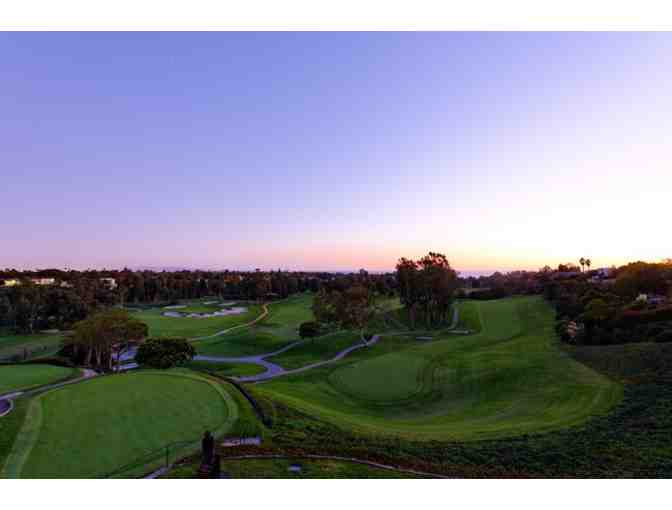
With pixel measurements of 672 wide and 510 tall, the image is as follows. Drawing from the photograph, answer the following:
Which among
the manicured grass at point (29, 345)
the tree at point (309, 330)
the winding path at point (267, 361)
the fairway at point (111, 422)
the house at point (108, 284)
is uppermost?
the house at point (108, 284)

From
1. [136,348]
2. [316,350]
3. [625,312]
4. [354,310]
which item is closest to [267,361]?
[316,350]

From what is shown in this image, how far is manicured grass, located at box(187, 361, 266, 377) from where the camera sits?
37250 mm

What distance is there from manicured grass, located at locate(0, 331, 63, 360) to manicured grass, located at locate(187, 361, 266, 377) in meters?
20.2

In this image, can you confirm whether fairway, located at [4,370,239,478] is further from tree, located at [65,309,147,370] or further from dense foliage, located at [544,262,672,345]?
dense foliage, located at [544,262,672,345]

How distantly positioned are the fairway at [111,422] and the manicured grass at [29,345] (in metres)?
35.2

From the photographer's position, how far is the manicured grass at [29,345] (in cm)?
4631

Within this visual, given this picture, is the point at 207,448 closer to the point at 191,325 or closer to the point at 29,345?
the point at 29,345

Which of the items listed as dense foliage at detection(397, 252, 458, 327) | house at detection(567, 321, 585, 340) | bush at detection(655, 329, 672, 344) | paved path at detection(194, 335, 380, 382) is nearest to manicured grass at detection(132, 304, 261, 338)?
paved path at detection(194, 335, 380, 382)

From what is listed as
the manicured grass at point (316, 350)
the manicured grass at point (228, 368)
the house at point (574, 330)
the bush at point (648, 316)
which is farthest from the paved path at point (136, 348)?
the bush at point (648, 316)

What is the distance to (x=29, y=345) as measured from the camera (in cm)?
5088

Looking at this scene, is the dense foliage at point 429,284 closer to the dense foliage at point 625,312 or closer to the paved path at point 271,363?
the paved path at point 271,363

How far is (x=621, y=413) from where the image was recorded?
18.1 metres

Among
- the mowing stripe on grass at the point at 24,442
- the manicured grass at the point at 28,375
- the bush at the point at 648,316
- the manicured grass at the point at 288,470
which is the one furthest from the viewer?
the bush at the point at 648,316

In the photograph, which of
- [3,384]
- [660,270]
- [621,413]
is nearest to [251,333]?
[3,384]
